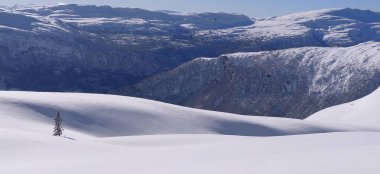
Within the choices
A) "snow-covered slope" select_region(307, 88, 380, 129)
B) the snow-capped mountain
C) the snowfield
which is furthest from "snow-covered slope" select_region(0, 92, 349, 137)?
the snow-capped mountain

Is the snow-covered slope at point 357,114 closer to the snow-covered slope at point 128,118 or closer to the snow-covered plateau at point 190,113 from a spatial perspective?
the snow-covered plateau at point 190,113

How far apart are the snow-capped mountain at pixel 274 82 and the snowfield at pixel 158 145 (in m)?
74.0

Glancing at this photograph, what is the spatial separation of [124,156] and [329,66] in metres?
123

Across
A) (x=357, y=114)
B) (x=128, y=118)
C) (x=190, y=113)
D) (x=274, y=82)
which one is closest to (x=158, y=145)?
(x=128, y=118)

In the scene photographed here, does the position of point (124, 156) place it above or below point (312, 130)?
above

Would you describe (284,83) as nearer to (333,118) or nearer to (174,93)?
(174,93)

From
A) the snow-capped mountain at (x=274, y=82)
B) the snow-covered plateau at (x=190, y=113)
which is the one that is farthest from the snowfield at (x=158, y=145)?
the snow-capped mountain at (x=274, y=82)

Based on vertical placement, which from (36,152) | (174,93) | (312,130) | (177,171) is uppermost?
(177,171)

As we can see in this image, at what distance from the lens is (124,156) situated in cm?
2023

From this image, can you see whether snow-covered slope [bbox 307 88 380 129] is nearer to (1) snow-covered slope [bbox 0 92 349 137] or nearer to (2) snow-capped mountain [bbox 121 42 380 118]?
(1) snow-covered slope [bbox 0 92 349 137]

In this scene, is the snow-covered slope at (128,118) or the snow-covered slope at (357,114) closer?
the snow-covered slope at (128,118)

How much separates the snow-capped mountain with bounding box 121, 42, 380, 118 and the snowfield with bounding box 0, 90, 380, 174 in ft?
243

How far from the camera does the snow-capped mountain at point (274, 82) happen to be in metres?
128

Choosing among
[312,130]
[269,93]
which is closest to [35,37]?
[269,93]
